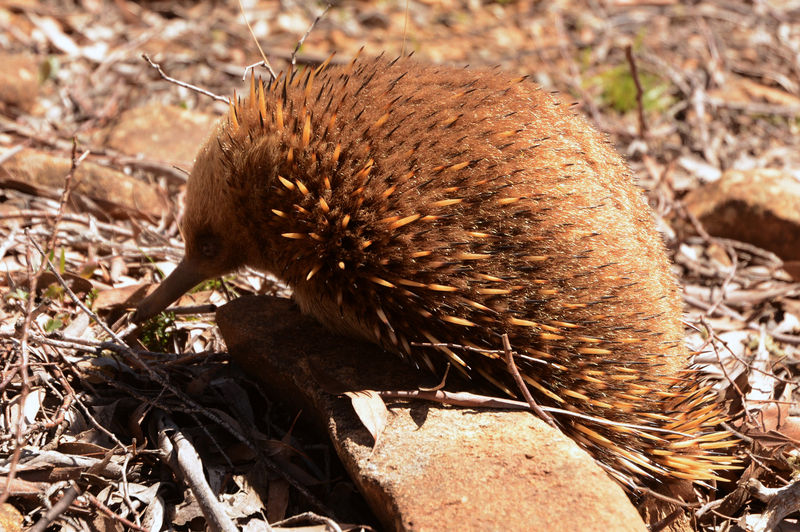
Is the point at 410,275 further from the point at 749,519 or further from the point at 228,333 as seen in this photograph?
the point at 749,519

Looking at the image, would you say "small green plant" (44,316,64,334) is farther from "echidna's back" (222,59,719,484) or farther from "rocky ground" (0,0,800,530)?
"echidna's back" (222,59,719,484)

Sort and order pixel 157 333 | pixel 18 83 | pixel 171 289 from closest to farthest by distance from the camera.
A: pixel 171 289 → pixel 157 333 → pixel 18 83

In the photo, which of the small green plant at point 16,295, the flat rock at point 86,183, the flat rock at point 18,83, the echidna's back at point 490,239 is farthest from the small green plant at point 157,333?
the flat rock at point 18,83

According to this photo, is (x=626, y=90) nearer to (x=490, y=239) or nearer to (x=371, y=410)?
(x=490, y=239)

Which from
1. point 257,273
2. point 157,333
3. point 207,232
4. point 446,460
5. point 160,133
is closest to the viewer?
point 446,460

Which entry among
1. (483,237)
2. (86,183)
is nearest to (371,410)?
(483,237)

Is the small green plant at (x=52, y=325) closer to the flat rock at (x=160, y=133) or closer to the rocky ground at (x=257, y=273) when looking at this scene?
the rocky ground at (x=257, y=273)
